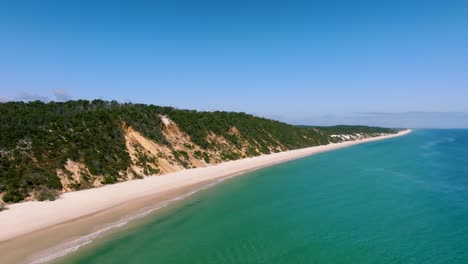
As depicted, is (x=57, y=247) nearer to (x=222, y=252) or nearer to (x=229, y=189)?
(x=222, y=252)

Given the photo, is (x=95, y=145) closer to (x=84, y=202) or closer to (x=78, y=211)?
(x=84, y=202)

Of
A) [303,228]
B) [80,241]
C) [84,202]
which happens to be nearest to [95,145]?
[84,202]

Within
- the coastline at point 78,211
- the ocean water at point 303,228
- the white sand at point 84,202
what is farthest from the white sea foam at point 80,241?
the white sand at point 84,202

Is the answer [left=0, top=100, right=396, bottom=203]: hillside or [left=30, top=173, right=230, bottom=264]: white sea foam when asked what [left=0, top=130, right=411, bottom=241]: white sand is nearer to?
[left=0, top=100, right=396, bottom=203]: hillside

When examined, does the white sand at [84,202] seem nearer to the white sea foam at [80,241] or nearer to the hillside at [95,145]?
the hillside at [95,145]

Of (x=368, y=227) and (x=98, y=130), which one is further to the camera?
(x=98, y=130)

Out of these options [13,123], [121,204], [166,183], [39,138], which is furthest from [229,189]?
[13,123]

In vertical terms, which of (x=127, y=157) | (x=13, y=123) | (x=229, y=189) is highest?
(x=13, y=123)

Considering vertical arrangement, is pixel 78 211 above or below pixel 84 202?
below
